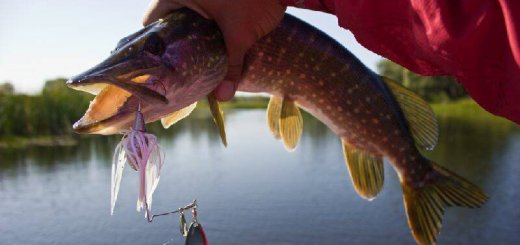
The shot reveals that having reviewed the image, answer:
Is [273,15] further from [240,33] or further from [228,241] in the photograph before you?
[228,241]

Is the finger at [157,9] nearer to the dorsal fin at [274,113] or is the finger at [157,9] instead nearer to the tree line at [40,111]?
the dorsal fin at [274,113]

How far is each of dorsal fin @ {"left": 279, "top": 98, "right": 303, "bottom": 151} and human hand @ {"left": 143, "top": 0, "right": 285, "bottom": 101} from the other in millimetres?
391

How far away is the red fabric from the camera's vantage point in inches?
37.1

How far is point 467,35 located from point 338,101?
1.10 metres

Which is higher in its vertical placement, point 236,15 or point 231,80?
point 236,15

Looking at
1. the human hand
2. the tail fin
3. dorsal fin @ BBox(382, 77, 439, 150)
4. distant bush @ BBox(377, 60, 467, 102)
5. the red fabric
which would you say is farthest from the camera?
distant bush @ BBox(377, 60, 467, 102)

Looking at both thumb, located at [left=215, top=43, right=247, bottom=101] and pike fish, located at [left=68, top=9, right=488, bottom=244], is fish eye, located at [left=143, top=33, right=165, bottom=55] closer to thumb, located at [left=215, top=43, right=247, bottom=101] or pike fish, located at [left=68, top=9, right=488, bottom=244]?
pike fish, located at [left=68, top=9, right=488, bottom=244]

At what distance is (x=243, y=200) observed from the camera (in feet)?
35.9

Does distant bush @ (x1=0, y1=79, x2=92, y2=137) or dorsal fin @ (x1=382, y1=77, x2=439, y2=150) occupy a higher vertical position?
dorsal fin @ (x1=382, y1=77, x2=439, y2=150)

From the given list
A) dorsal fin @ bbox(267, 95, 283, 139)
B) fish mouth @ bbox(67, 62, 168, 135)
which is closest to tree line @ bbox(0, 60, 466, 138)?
dorsal fin @ bbox(267, 95, 283, 139)

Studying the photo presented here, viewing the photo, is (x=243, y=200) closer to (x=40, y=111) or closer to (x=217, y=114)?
(x=217, y=114)

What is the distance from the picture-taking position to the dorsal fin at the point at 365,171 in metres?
2.07

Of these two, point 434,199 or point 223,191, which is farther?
point 223,191

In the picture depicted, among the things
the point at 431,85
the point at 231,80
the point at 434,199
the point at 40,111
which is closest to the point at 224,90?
the point at 231,80
